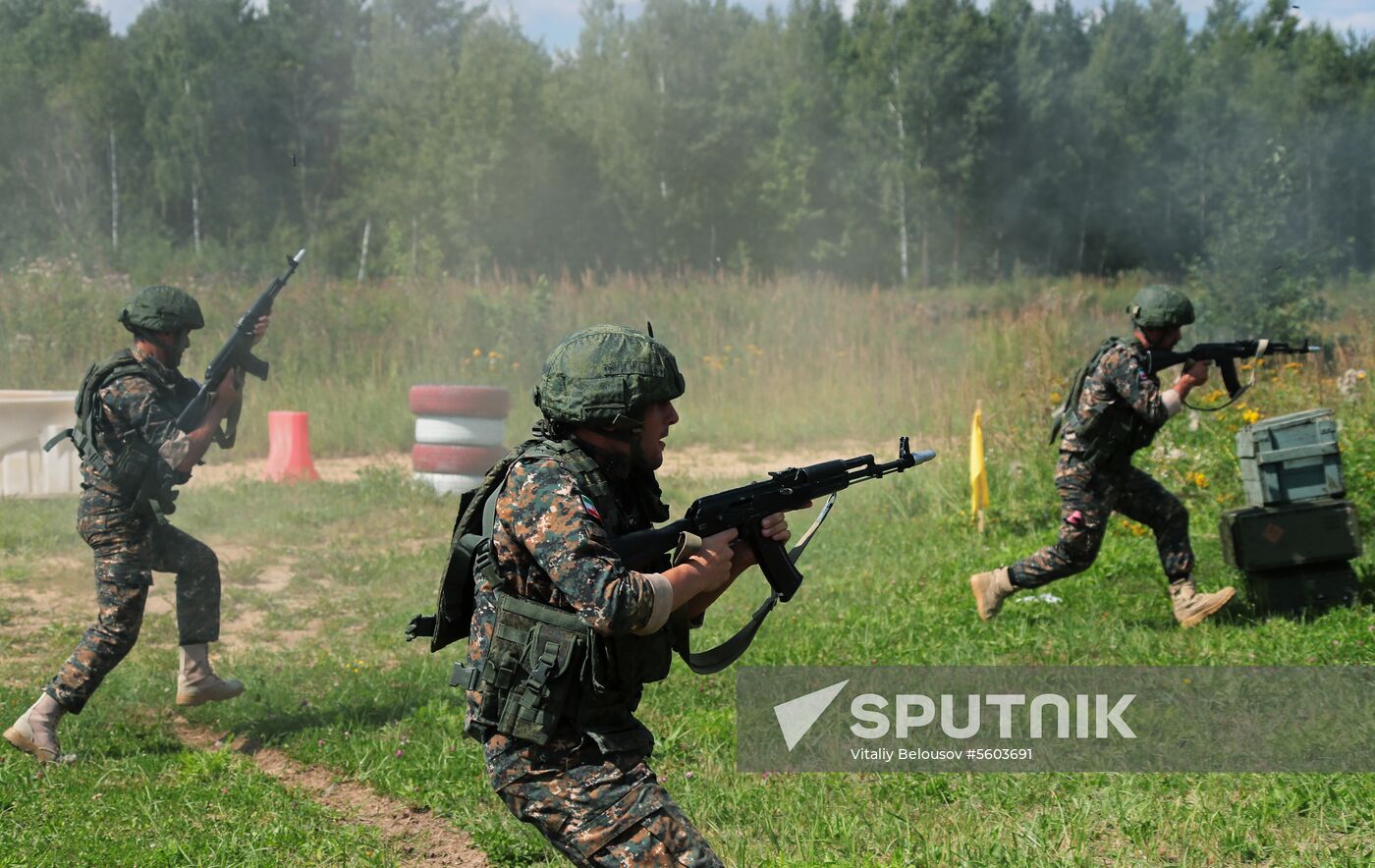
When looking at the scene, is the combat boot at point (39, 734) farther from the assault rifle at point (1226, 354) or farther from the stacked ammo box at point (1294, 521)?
the stacked ammo box at point (1294, 521)

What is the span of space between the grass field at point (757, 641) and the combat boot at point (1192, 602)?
106 millimetres

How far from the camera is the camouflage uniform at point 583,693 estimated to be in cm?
275

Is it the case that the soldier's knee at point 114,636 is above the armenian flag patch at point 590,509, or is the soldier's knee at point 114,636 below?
below

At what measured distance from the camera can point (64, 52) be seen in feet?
111

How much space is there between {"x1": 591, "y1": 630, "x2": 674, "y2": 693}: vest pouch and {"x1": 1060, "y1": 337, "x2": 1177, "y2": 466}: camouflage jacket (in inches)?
164

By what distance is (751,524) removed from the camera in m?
3.17

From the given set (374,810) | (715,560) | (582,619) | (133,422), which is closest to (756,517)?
(715,560)

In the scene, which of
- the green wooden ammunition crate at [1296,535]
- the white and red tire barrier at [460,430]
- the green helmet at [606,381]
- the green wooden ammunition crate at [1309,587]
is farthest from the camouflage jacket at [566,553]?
the white and red tire barrier at [460,430]

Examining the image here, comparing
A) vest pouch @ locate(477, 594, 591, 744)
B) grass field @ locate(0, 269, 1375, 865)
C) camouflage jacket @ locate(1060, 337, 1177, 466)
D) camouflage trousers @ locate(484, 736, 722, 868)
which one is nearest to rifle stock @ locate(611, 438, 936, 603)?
vest pouch @ locate(477, 594, 591, 744)

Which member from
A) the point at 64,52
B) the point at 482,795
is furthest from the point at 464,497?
the point at 64,52

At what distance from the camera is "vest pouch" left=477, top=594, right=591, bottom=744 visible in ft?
9.40

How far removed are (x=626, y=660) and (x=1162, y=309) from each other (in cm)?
469

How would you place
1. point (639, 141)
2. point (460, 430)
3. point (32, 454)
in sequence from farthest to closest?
1. point (639, 141)
2. point (32, 454)
3. point (460, 430)

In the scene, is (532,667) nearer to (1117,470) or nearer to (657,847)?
(657,847)
